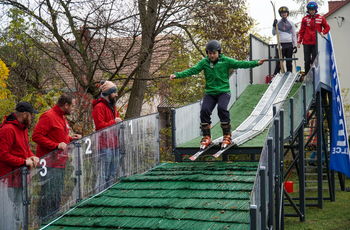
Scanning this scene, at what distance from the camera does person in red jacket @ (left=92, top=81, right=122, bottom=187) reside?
Result: 315 inches

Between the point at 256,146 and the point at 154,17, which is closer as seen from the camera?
the point at 256,146

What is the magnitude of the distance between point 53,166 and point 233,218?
2.52 metres

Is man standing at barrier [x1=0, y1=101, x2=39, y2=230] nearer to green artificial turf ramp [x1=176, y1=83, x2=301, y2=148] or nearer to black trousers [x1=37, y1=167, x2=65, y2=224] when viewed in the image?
black trousers [x1=37, y1=167, x2=65, y2=224]

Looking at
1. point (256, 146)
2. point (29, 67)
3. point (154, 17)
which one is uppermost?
point (154, 17)

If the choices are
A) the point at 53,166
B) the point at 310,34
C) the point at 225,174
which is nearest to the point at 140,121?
the point at 225,174

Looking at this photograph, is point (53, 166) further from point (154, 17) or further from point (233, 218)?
point (154, 17)

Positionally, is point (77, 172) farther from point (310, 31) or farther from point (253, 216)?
point (310, 31)

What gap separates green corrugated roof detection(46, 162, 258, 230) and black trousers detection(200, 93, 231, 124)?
894mm

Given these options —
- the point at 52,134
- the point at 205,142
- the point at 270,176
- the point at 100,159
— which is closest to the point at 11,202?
the point at 52,134

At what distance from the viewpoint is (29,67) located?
1402 centimetres

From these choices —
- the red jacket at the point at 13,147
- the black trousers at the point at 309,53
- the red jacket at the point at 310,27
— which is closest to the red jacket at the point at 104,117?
the red jacket at the point at 13,147

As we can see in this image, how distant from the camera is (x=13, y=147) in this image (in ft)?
20.1

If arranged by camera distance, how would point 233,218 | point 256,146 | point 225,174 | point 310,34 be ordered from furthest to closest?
point 310,34 < point 256,146 < point 225,174 < point 233,218

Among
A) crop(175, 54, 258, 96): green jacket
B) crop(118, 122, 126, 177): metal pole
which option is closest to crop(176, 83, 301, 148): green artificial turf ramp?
crop(175, 54, 258, 96): green jacket
